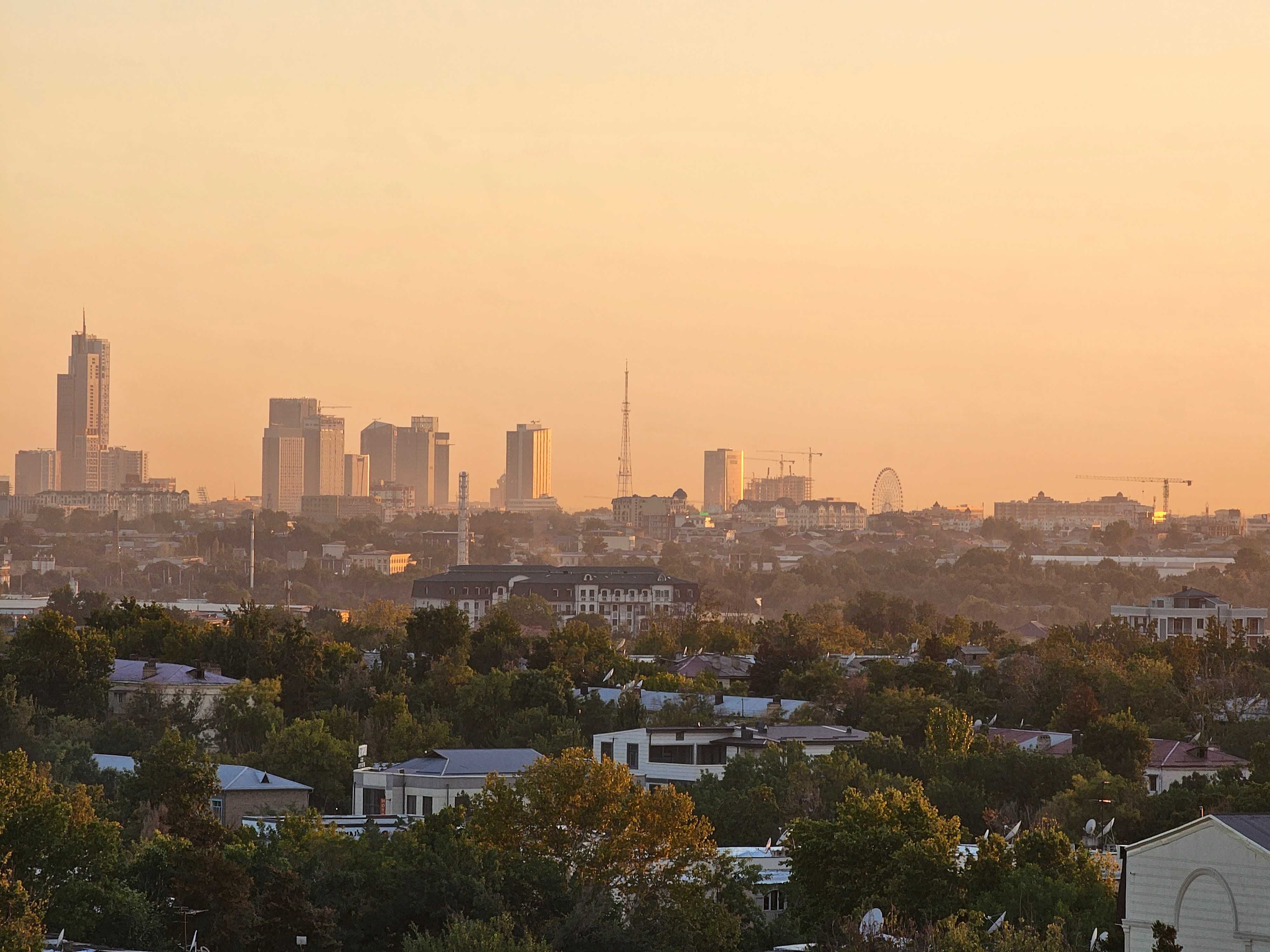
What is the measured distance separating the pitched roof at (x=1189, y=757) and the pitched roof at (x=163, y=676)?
2150 cm

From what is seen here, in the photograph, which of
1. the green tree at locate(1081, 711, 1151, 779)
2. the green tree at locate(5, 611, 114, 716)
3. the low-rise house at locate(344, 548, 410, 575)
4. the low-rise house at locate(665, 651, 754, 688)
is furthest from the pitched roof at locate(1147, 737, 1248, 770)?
the low-rise house at locate(344, 548, 410, 575)

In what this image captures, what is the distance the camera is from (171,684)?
56.3m

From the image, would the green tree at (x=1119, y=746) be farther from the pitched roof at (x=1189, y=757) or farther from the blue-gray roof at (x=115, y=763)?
the blue-gray roof at (x=115, y=763)

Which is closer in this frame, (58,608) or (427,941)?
(427,941)

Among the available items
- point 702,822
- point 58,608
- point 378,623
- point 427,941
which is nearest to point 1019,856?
point 702,822

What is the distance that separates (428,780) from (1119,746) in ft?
47.4

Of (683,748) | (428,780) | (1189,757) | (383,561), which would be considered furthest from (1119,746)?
(383,561)

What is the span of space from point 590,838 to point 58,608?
8440cm

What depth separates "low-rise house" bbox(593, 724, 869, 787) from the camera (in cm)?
4619

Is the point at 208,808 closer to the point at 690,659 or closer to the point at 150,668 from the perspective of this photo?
the point at 150,668

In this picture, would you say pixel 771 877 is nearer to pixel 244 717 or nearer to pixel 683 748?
pixel 683 748

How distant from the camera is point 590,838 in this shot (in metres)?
30.5

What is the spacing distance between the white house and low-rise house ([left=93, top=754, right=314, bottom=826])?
1952cm

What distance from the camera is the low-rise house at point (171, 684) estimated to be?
55.5 m
